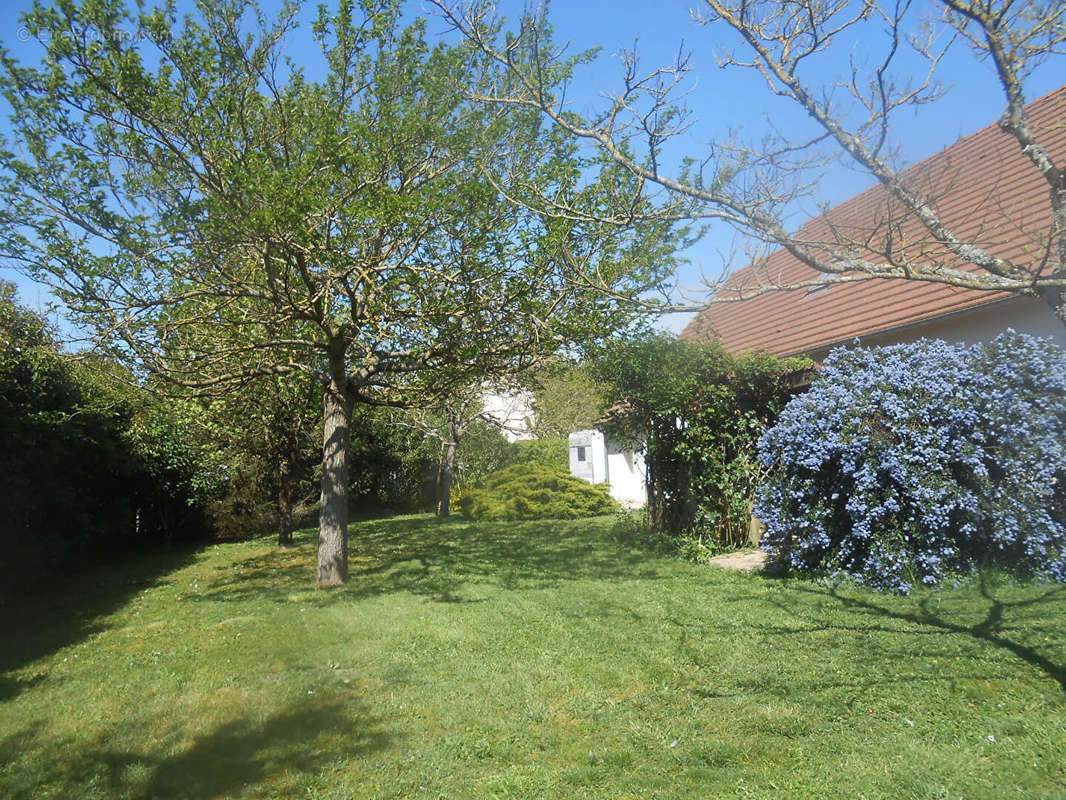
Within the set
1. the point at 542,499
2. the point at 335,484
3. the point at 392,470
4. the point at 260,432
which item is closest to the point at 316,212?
the point at 335,484

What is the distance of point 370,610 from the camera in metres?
7.72

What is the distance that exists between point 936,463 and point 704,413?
3.81m

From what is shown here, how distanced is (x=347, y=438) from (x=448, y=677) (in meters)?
5.00

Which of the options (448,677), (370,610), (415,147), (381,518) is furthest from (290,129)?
(381,518)

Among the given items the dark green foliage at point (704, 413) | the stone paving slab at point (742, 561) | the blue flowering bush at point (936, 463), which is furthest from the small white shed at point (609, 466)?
the blue flowering bush at point (936, 463)

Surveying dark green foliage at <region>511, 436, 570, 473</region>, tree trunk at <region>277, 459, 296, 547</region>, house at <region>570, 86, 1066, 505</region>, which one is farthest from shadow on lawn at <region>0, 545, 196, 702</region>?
dark green foliage at <region>511, 436, 570, 473</region>

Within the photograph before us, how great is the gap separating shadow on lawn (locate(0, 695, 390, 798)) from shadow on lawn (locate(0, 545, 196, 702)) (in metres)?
1.76

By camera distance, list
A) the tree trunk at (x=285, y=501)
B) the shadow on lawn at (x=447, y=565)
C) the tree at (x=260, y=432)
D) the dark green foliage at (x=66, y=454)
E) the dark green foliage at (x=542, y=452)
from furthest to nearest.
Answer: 1. the dark green foliage at (x=542, y=452)
2. the tree trunk at (x=285, y=501)
3. the tree at (x=260, y=432)
4. the shadow on lawn at (x=447, y=565)
5. the dark green foliage at (x=66, y=454)

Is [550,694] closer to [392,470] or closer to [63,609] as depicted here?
[63,609]

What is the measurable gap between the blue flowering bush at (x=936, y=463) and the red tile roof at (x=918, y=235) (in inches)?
43.3

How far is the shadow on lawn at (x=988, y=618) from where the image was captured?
4773 mm

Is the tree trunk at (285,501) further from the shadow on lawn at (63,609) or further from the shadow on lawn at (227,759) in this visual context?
the shadow on lawn at (227,759)

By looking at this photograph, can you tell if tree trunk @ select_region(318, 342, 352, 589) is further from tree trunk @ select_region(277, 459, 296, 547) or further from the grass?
tree trunk @ select_region(277, 459, 296, 547)

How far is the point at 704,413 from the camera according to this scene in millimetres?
10352
